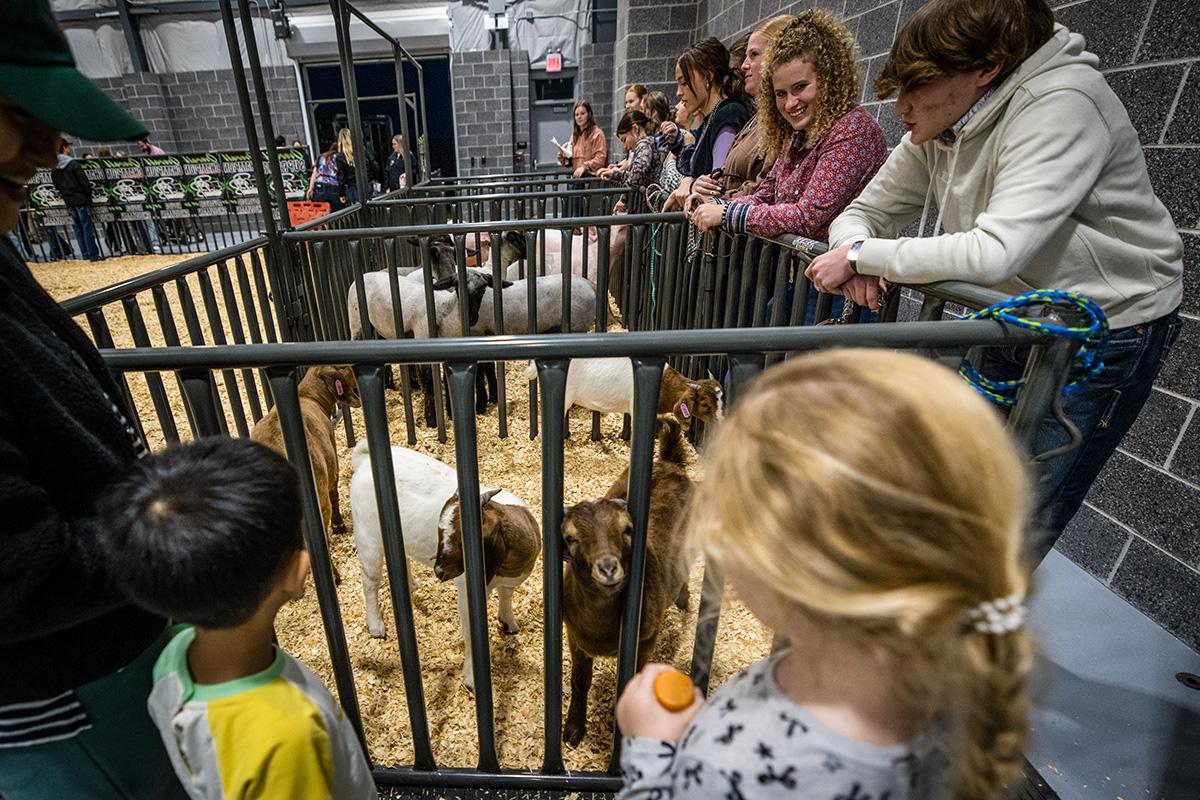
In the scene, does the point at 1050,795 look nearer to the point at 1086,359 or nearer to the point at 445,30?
the point at 1086,359

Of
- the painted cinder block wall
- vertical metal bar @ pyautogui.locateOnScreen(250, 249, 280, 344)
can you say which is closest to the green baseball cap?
vertical metal bar @ pyautogui.locateOnScreen(250, 249, 280, 344)

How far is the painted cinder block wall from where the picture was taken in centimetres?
200

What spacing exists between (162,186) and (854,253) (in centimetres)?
1407

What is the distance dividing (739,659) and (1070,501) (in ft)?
4.22

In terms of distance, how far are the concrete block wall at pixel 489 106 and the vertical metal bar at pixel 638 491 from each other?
1430 centimetres

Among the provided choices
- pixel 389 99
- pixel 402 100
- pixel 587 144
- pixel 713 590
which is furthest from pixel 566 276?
pixel 389 99

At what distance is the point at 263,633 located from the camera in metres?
0.93

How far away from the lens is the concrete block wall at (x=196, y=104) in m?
13.8

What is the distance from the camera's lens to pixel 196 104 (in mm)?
14062

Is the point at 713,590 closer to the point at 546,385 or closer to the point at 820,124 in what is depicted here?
the point at 546,385

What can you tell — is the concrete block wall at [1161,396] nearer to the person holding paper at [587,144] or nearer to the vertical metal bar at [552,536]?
the vertical metal bar at [552,536]

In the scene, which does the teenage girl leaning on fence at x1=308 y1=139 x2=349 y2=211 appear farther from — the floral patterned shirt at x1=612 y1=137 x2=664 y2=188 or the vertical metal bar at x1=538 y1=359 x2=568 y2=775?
the vertical metal bar at x1=538 y1=359 x2=568 y2=775

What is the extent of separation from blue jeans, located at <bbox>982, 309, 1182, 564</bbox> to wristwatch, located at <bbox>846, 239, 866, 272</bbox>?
0.50 metres

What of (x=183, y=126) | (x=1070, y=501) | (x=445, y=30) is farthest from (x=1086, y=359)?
(x=183, y=126)
